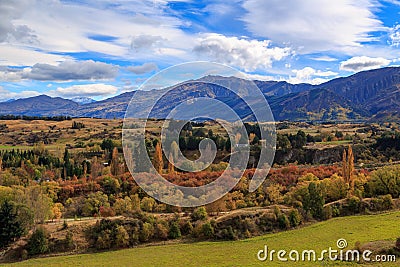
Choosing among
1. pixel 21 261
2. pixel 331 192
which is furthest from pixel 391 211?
pixel 21 261

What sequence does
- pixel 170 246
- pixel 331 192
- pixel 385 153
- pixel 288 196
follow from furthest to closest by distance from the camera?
pixel 385 153 → pixel 331 192 → pixel 288 196 → pixel 170 246

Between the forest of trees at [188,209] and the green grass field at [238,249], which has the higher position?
the forest of trees at [188,209]

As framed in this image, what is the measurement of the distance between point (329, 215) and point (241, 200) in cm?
1059

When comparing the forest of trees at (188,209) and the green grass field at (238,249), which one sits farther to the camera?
the forest of trees at (188,209)

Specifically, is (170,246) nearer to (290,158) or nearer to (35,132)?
(290,158)

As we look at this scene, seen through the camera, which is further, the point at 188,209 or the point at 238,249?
the point at 188,209

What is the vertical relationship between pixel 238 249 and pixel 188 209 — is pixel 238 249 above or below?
below

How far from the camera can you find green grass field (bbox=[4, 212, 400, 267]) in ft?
96.0

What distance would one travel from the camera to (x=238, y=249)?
32.2 metres

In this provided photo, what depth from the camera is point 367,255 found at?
2725 centimetres

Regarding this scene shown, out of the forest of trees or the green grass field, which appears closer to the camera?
the green grass field

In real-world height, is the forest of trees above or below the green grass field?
above

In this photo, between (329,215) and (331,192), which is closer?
(329,215)

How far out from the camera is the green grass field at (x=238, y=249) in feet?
96.0
